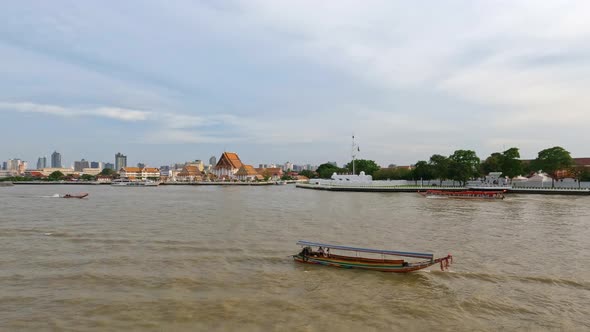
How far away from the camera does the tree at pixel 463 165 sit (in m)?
72.3

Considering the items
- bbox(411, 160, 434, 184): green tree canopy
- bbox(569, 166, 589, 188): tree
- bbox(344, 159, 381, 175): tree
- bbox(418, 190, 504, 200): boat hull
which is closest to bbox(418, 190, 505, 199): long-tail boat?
bbox(418, 190, 504, 200): boat hull

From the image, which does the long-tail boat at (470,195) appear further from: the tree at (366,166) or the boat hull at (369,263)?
the tree at (366,166)

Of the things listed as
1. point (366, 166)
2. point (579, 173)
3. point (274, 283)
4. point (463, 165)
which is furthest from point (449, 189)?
point (274, 283)

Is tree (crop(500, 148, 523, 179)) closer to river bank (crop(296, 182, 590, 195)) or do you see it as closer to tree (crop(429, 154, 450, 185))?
river bank (crop(296, 182, 590, 195))

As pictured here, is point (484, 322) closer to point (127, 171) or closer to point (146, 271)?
point (146, 271)

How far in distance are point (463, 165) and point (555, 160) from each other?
55.0 ft

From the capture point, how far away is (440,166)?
76188 millimetres

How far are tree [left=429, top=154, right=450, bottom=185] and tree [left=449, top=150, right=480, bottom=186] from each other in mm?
1065

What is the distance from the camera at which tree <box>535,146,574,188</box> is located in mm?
69938

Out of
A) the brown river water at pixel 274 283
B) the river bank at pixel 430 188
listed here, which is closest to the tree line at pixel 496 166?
the river bank at pixel 430 188

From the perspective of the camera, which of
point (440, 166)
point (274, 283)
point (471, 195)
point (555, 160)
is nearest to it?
point (274, 283)

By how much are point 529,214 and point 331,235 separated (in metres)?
22.3

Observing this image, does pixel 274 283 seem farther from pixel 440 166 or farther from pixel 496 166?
pixel 496 166

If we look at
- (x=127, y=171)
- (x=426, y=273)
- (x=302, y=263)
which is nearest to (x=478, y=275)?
(x=426, y=273)
